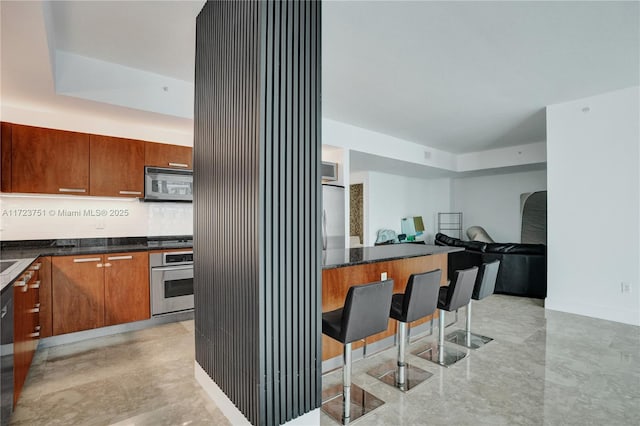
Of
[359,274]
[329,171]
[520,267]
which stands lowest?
[520,267]

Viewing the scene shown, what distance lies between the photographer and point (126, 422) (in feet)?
6.55

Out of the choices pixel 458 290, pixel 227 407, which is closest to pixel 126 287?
pixel 227 407

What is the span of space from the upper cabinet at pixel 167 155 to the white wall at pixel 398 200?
4.82 metres

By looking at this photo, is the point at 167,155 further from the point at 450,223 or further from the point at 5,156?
the point at 450,223

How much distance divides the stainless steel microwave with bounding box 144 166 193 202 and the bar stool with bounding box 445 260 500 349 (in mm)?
3417

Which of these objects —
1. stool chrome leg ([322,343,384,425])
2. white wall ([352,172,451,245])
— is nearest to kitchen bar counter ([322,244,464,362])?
stool chrome leg ([322,343,384,425])

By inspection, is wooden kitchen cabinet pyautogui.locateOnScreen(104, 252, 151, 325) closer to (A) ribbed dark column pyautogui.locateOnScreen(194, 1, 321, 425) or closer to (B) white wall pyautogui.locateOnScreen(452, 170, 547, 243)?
(A) ribbed dark column pyautogui.locateOnScreen(194, 1, 321, 425)

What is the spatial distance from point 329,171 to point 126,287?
3132mm

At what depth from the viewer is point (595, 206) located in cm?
416

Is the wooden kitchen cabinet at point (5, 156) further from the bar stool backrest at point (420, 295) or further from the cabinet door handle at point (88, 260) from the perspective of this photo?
the bar stool backrest at point (420, 295)

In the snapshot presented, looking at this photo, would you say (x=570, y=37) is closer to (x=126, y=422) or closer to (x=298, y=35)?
(x=298, y=35)

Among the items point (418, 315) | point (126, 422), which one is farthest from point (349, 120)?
point (126, 422)

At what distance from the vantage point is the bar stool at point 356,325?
199 centimetres

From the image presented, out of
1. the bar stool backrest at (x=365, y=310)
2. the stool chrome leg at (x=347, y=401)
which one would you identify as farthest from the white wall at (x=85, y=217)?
the bar stool backrest at (x=365, y=310)
